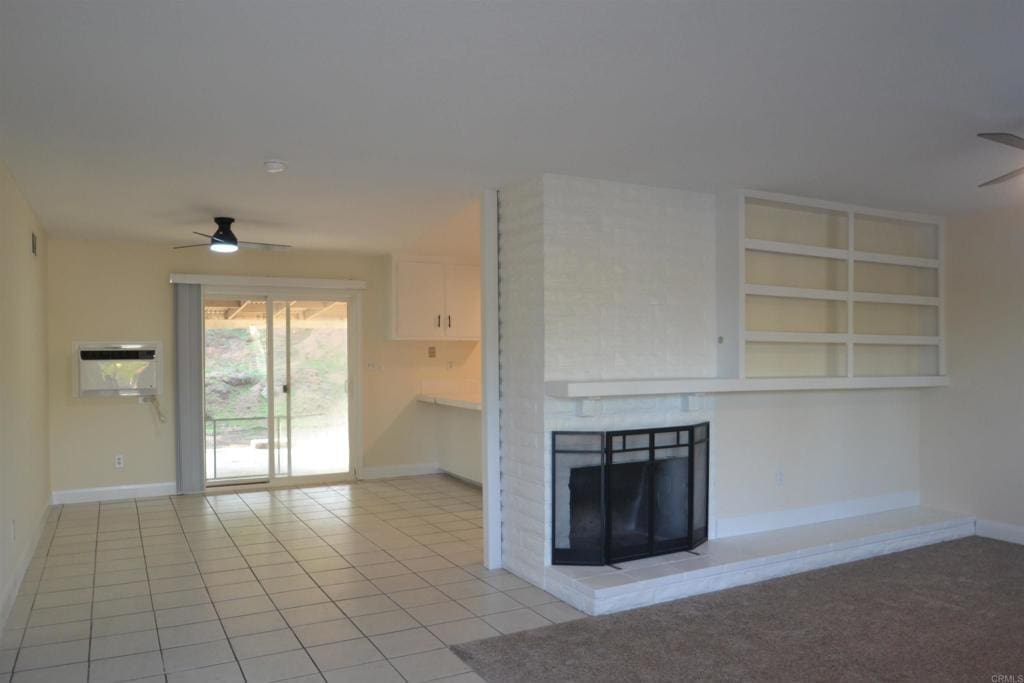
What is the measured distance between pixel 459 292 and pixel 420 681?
5.27 meters

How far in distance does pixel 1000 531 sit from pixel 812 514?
4.64ft

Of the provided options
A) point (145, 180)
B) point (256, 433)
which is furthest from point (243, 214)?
point (256, 433)

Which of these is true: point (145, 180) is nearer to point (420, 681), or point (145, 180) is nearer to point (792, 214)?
point (420, 681)

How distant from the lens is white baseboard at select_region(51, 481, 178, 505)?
6535mm

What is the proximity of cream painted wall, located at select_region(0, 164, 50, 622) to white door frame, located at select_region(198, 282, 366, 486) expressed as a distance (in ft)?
5.66

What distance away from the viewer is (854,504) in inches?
216

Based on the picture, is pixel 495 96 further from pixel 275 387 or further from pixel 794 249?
pixel 275 387

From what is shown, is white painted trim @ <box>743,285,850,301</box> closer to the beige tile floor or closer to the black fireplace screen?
the black fireplace screen

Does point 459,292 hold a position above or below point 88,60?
below

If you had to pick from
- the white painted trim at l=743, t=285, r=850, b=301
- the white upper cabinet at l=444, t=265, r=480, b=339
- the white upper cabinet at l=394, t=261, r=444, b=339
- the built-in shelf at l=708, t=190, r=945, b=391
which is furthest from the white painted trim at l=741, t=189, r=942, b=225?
the white upper cabinet at l=394, t=261, r=444, b=339

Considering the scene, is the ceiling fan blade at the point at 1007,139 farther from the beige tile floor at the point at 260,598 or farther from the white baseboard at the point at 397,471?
the white baseboard at the point at 397,471

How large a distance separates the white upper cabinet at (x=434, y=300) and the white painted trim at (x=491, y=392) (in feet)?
10.2

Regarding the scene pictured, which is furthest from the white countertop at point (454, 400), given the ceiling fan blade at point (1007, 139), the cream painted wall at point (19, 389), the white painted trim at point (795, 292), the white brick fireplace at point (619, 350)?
the ceiling fan blade at point (1007, 139)

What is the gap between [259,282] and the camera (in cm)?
724
